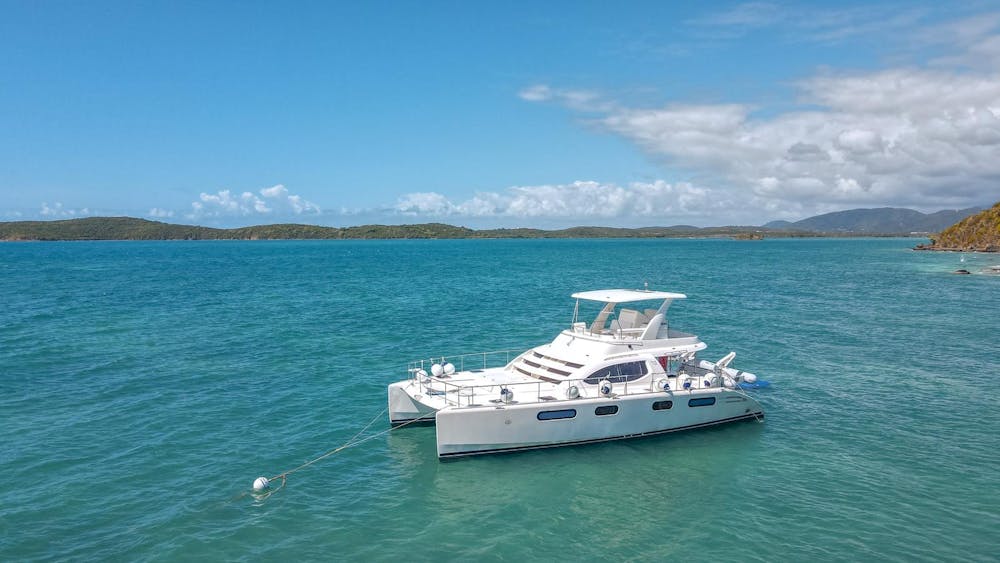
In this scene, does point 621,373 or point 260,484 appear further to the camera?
point 621,373

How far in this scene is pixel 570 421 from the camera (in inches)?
711

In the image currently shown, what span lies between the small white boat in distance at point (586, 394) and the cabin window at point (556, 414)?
30 millimetres

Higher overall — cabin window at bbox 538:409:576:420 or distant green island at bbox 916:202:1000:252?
distant green island at bbox 916:202:1000:252

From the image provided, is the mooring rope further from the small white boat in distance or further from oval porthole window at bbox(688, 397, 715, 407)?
oval porthole window at bbox(688, 397, 715, 407)

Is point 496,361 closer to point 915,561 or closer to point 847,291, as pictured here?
point 915,561

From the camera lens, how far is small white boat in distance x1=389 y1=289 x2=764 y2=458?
17.6 meters

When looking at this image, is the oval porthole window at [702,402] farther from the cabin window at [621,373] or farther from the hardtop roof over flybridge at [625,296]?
the hardtop roof over flybridge at [625,296]

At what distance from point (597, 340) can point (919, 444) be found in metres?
10.3

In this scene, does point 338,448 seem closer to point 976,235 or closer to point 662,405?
point 662,405

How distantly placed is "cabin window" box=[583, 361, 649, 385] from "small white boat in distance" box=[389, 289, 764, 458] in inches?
1.3

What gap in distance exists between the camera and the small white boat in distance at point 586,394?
57.6 feet

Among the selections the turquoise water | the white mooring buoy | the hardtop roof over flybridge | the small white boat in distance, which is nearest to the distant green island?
the turquoise water

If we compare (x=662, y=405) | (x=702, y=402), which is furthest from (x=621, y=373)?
(x=702, y=402)

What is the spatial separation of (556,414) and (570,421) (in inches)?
20.8
